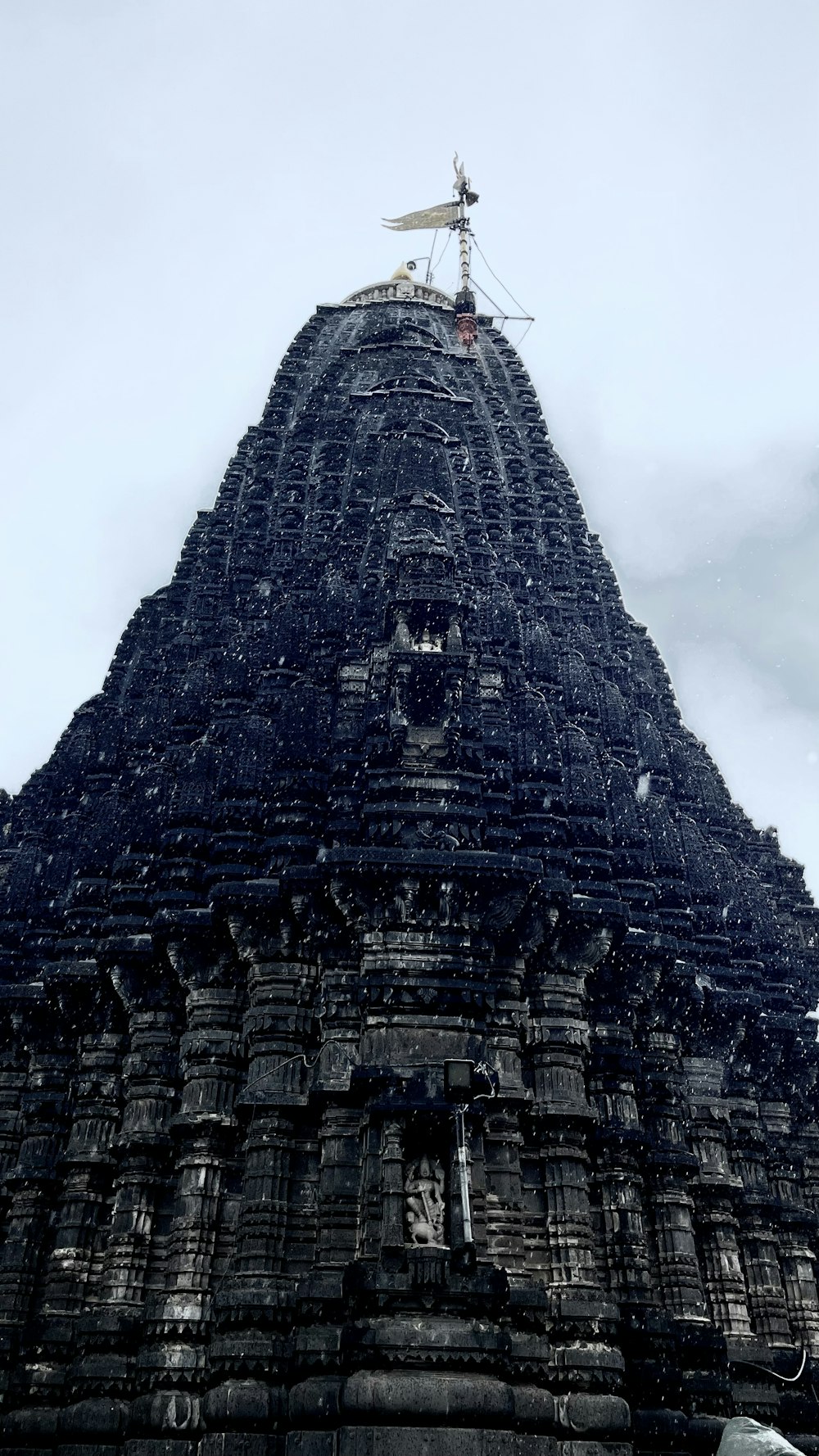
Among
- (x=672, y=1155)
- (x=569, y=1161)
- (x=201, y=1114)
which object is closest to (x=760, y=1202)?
(x=672, y=1155)

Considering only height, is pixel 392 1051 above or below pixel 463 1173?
above

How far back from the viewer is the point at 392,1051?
1178 cm

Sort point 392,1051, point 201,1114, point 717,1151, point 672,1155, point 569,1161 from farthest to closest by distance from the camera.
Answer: point 717,1151
point 672,1155
point 201,1114
point 569,1161
point 392,1051

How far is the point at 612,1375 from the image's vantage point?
11352 millimetres

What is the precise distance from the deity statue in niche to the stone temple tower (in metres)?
0.03

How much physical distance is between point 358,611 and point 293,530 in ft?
12.9

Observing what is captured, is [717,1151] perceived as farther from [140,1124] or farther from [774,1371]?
[140,1124]

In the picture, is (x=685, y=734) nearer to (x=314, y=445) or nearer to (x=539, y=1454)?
(x=314, y=445)

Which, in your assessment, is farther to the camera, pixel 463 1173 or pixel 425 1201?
pixel 425 1201

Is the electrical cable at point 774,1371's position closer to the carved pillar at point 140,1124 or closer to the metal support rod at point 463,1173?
the metal support rod at point 463,1173

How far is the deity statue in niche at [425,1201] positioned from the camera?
35.7ft

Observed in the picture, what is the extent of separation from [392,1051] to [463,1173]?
1.55 meters

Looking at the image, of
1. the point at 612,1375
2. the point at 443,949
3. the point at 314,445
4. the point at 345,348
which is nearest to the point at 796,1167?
the point at 612,1375

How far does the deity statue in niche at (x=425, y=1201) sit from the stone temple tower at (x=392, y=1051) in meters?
0.03
